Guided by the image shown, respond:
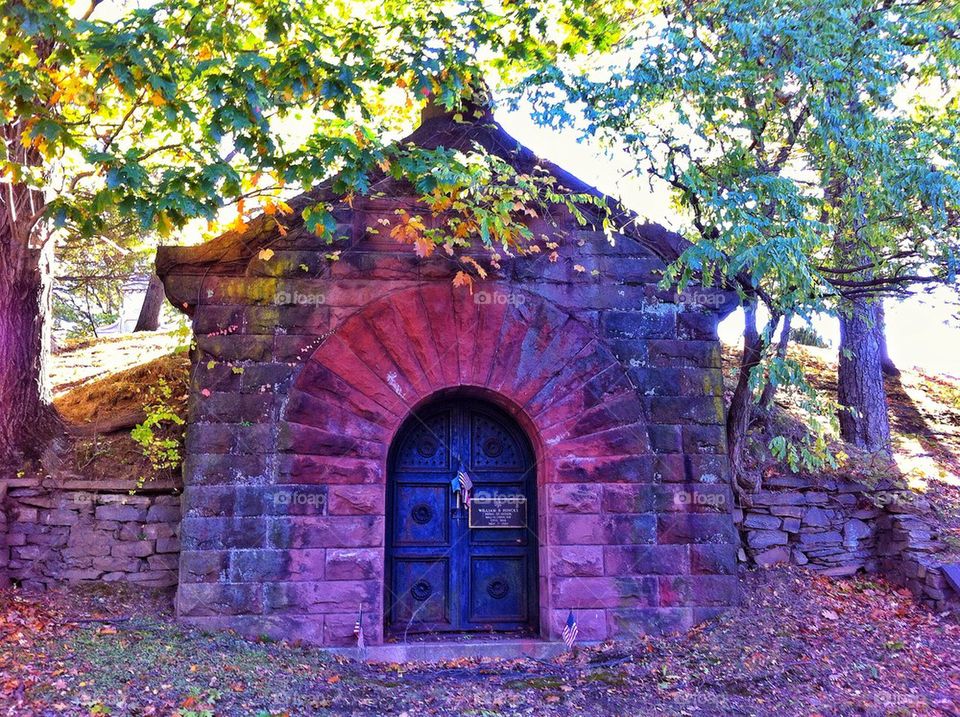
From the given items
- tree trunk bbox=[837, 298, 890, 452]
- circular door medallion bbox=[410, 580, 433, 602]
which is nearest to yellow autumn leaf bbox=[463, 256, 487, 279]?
circular door medallion bbox=[410, 580, 433, 602]

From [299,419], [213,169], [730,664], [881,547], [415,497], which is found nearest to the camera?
[213,169]

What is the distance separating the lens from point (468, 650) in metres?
6.22

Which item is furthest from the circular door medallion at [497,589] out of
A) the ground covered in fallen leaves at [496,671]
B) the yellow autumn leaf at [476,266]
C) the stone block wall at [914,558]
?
the stone block wall at [914,558]

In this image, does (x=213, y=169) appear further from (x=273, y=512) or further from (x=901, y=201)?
(x=901, y=201)

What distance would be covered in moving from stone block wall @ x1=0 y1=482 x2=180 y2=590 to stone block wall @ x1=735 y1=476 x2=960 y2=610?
5.30 metres

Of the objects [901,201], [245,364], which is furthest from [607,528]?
[901,201]

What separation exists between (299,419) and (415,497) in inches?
50.8

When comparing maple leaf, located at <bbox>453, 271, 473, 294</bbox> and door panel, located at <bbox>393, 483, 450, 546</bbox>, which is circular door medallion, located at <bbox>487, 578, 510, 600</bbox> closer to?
door panel, located at <bbox>393, 483, 450, 546</bbox>

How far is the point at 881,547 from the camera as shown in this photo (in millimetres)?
7453

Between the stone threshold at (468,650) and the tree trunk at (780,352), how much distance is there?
3.19 metres

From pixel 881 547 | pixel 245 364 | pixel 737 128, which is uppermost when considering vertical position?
pixel 737 128

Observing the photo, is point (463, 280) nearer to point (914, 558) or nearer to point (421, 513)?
point (421, 513)

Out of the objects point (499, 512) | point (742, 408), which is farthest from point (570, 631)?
point (742, 408)

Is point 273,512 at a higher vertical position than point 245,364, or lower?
lower
